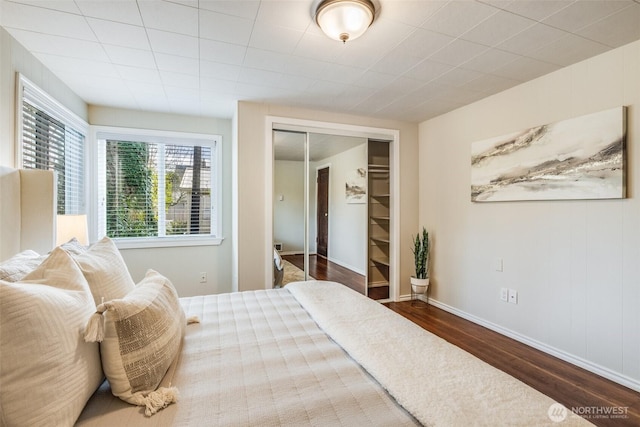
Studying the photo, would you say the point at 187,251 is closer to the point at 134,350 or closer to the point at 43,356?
the point at 134,350

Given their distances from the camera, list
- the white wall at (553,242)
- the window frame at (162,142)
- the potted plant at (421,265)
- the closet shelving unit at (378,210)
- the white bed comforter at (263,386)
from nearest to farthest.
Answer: the white bed comforter at (263,386), the white wall at (553,242), the window frame at (162,142), the potted plant at (421,265), the closet shelving unit at (378,210)

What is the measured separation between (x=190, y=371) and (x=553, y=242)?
9.19 feet

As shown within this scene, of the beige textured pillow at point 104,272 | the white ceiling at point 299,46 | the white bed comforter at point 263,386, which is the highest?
the white ceiling at point 299,46

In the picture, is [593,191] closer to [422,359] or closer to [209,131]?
[422,359]

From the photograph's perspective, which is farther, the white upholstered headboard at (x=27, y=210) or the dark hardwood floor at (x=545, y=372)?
the dark hardwood floor at (x=545, y=372)

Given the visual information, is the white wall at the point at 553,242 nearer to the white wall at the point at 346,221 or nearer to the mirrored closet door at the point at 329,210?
the mirrored closet door at the point at 329,210

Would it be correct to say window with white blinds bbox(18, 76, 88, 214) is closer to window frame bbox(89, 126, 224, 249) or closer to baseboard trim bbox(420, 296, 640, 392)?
window frame bbox(89, 126, 224, 249)

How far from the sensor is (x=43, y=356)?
0.76m

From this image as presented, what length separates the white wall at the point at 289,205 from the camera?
3.38 m

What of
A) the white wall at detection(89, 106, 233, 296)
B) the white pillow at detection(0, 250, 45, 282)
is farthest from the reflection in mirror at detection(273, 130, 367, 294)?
the white pillow at detection(0, 250, 45, 282)

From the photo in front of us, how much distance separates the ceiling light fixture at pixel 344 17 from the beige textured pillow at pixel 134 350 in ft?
5.60

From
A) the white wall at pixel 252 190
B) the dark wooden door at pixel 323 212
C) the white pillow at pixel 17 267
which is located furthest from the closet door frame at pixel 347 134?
the white pillow at pixel 17 267

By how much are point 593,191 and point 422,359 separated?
204cm

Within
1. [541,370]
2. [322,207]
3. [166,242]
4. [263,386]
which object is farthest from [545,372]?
[166,242]
